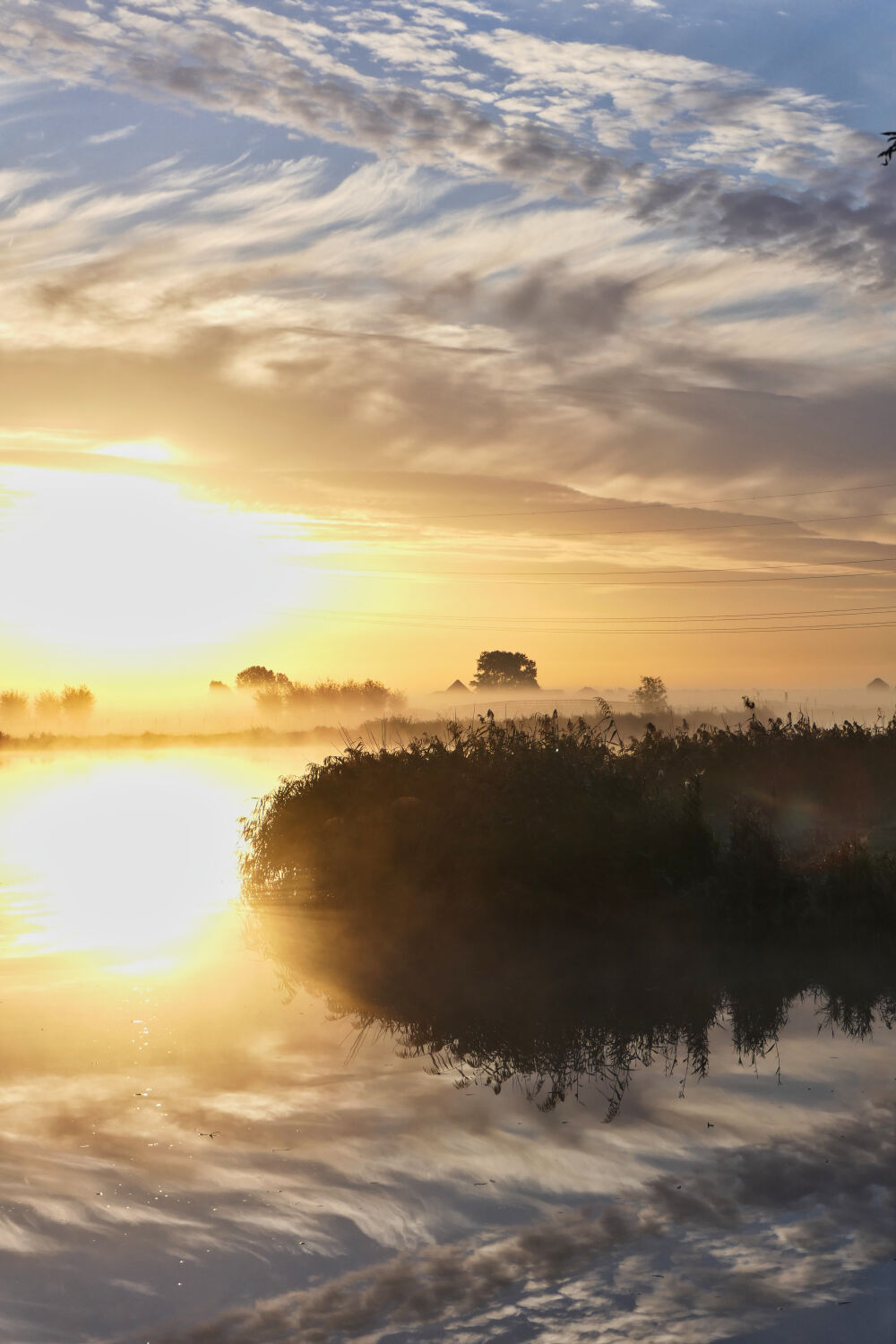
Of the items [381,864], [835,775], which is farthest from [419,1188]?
[835,775]

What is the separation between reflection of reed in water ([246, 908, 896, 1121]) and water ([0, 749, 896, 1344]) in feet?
0.26

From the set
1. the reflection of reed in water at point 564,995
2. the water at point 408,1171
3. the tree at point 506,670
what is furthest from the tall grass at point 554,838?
the tree at point 506,670

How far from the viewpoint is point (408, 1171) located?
915 cm

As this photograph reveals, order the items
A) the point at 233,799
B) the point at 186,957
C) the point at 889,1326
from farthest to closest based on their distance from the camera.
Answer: the point at 233,799, the point at 186,957, the point at 889,1326

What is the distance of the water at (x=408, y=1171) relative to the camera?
6902 mm

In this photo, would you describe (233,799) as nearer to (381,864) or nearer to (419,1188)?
(381,864)

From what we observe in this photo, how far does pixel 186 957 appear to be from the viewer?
17.3 meters

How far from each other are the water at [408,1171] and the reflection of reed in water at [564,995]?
79 mm

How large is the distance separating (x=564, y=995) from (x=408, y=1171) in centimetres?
589

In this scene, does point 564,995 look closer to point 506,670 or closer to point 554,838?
point 554,838

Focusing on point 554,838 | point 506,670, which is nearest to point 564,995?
point 554,838

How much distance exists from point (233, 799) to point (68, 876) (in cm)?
1969

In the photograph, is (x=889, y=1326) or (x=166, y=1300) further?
(x=166, y=1300)

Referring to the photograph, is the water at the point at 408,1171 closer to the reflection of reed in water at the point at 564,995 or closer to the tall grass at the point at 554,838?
the reflection of reed in water at the point at 564,995
